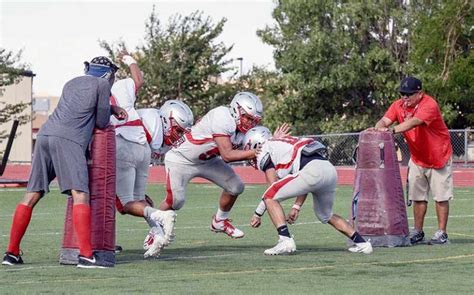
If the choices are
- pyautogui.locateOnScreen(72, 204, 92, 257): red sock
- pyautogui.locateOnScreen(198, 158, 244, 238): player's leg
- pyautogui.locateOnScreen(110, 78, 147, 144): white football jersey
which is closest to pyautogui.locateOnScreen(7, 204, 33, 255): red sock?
pyautogui.locateOnScreen(72, 204, 92, 257): red sock

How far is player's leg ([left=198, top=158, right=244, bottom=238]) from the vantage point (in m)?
12.9

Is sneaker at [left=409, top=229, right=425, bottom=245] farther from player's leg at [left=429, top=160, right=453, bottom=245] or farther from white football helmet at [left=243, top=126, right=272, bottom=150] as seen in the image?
white football helmet at [left=243, top=126, right=272, bottom=150]

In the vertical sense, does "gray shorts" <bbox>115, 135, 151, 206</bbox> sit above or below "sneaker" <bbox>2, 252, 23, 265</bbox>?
above

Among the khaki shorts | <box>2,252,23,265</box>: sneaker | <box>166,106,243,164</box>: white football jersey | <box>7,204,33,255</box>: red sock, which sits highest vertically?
<box>166,106,243,164</box>: white football jersey

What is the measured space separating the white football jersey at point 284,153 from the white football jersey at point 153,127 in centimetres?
135

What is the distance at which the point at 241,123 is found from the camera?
11930mm

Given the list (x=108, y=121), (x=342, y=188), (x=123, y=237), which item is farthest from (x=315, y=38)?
(x=108, y=121)

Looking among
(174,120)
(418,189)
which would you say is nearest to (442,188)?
(418,189)

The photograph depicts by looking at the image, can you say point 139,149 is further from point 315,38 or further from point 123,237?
point 315,38

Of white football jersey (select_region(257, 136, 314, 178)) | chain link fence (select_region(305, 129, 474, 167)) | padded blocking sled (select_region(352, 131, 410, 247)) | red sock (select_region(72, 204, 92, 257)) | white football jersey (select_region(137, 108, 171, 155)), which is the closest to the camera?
red sock (select_region(72, 204, 92, 257))

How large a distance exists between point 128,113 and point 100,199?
1.40 meters

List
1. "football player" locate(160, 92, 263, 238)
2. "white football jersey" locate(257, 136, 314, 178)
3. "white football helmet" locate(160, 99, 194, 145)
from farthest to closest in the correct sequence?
"football player" locate(160, 92, 263, 238), "white football helmet" locate(160, 99, 194, 145), "white football jersey" locate(257, 136, 314, 178)

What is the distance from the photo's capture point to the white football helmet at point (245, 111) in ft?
38.8

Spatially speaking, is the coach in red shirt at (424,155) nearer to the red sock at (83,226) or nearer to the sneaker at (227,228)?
the sneaker at (227,228)
